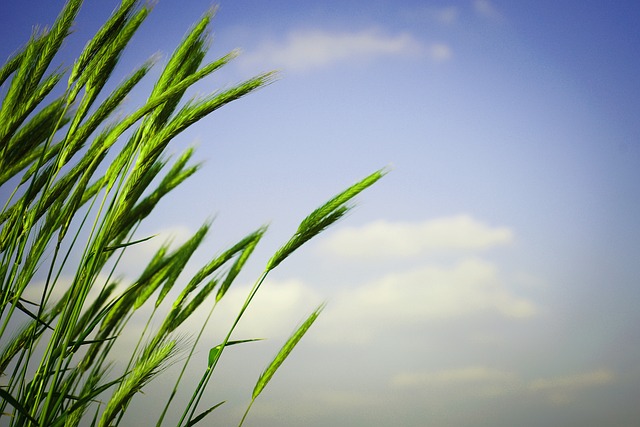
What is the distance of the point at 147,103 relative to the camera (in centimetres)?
97

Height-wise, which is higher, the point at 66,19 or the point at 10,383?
the point at 66,19

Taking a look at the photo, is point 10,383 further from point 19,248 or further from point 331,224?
point 331,224

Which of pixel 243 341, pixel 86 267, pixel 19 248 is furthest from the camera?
pixel 243 341

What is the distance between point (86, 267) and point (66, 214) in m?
0.18

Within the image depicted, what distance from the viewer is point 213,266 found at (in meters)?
1.41

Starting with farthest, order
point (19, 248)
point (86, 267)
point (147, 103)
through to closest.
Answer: point (19, 248), point (86, 267), point (147, 103)

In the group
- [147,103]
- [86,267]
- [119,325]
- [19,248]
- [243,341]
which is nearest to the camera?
[147,103]

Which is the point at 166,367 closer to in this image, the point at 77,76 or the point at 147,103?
the point at 147,103

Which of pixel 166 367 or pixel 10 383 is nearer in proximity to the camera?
pixel 166 367

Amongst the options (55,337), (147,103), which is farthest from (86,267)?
(147,103)

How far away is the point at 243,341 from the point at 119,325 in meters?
0.40

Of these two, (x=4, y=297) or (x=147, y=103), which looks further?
(x=4, y=297)

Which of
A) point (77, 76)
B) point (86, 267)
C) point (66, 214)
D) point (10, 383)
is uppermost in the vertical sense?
point (77, 76)

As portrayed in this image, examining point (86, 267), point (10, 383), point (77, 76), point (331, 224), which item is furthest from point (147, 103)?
point (10, 383)
